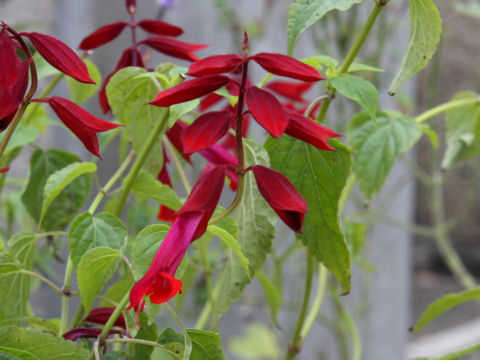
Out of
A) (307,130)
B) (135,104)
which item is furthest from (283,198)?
(135,104)

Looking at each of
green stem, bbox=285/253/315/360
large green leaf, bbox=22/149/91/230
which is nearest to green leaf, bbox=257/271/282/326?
green stem, bbox=285/253/315/360

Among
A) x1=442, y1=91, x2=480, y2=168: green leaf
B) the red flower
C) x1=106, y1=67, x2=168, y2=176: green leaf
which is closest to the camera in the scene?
the red flower

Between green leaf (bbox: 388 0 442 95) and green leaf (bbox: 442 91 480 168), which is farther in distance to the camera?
green leaf (bbox: 442 91 480 168)

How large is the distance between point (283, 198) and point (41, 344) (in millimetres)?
116

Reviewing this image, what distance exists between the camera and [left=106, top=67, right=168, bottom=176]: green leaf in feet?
1.11

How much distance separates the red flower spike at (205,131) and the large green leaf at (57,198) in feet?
0.59

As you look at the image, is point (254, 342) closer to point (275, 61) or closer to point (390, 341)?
point (275, 61)

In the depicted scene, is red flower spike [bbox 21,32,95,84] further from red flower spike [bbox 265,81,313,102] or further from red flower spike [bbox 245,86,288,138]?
red flower spike [bbox 265,81,313,102]

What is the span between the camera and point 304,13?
0.96 feet

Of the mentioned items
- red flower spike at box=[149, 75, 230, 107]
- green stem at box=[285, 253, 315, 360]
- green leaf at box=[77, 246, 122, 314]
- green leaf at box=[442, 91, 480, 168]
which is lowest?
green stem at box=[285, 253, 315, 360]

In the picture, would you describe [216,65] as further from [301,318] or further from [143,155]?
[301,318]

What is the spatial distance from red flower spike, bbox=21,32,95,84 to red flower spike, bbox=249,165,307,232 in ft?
0.24

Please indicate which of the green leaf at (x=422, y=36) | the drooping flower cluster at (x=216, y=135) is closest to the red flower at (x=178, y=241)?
the drooping flower cluster at (x=216, y=135)

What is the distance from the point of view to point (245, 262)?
26cm
